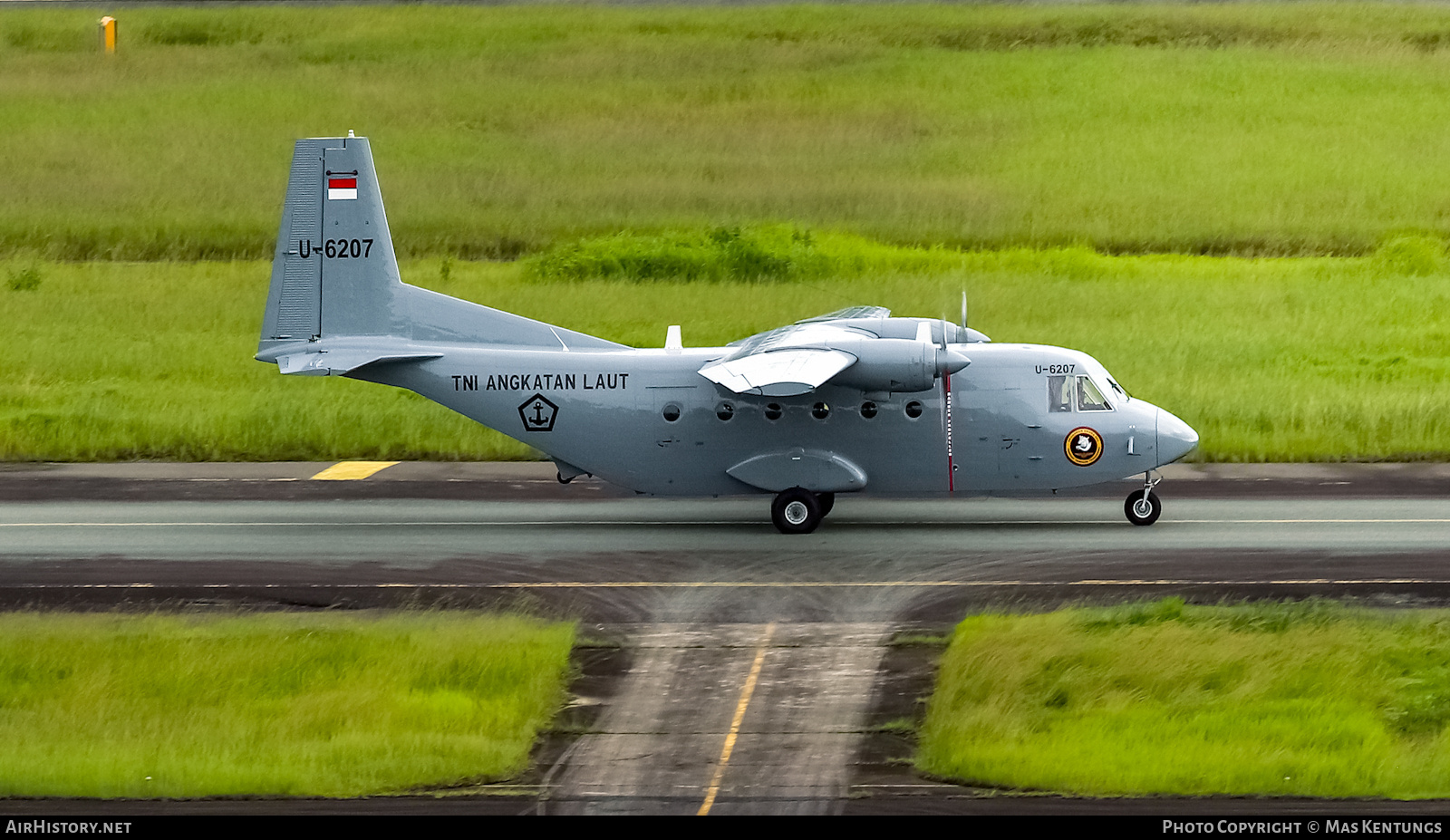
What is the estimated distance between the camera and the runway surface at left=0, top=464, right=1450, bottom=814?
683 inches

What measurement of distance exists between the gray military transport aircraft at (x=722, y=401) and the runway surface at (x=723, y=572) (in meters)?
1.13

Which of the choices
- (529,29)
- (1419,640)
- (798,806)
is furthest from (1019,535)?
(529,29)

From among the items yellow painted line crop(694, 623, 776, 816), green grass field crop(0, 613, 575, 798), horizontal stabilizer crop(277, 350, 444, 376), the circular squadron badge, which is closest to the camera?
yellow painted line crop(694, 623, 776, 816)

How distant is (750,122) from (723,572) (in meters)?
49.9

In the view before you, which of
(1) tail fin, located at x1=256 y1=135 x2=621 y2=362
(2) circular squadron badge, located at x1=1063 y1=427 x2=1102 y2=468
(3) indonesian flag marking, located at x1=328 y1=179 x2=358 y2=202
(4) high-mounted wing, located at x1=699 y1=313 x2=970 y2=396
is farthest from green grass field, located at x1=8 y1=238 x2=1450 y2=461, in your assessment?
(4) high-mounted wing, located at x1=699 y1=313 x2=970 y2=396

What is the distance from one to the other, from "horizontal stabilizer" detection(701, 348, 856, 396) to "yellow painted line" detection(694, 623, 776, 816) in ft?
13.1

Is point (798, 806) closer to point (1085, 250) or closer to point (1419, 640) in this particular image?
point (1419, 640)

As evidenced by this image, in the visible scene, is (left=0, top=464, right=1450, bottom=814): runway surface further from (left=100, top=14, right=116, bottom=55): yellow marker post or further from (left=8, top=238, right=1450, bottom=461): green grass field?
(left=100, top=14, right=116, bottom=55): yellow marker post

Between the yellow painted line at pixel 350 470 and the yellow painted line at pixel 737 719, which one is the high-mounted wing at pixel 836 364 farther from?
the yellow painted line at pixel 350 470

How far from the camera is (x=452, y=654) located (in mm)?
21047

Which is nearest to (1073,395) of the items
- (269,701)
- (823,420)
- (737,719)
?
(823,420)

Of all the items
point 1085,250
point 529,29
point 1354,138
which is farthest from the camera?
point 529,29

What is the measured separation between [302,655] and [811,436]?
9.71 metres

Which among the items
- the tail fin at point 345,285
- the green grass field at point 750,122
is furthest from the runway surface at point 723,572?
the green grass field at point 750,122
